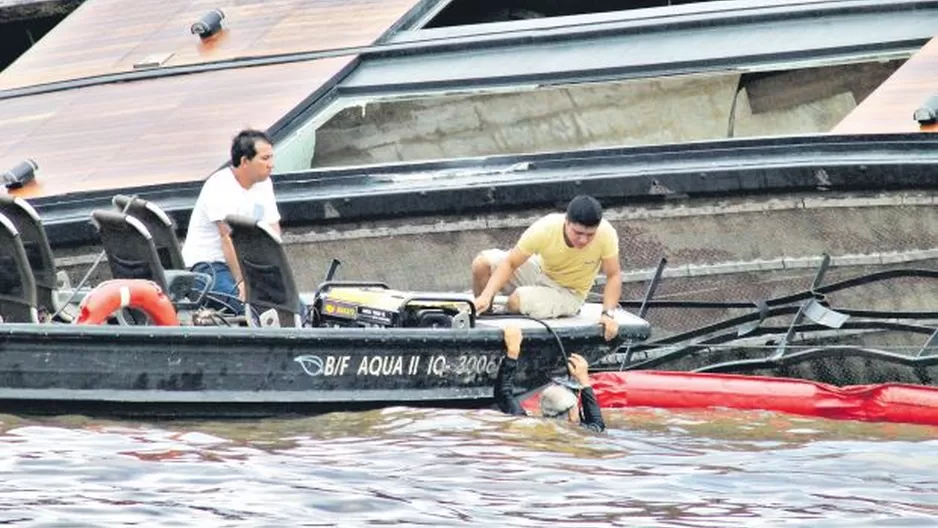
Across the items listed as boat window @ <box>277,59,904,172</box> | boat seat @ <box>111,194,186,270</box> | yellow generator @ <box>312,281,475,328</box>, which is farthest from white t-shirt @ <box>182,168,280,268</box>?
boat window @ <box>277,59,904,172</box>

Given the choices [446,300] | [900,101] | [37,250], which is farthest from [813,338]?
[37,250]

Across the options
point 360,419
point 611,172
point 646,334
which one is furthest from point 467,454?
point 611,172

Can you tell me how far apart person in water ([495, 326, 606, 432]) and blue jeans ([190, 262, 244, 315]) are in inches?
63.9

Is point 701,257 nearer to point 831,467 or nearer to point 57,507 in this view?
point 831,467

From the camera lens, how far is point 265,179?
1448 centimetres

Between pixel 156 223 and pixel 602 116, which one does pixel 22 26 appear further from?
pixel 156 223

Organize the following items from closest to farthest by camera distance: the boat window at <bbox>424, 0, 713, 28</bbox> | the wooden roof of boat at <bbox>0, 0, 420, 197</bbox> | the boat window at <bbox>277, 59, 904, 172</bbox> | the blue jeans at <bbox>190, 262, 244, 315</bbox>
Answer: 1. the blue jeans at <bbox>190, 262, 244, 315</bbox>
2. the wooden roof of boat at <bbox>0, 0, 420, 197</bbox>
3. the boat window at <bbox>277, 59, 904, 172</bbox>
4. the boat window at <bbox>424, 0, 713, 28</bbox>

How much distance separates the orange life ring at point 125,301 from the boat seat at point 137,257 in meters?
0.28

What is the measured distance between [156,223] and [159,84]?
4546 millimetres

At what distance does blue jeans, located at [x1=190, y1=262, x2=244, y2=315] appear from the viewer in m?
14.4

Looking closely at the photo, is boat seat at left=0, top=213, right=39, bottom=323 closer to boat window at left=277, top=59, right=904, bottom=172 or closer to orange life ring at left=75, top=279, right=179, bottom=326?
orange life ring at left=75, top=279, right=179, bottom=326

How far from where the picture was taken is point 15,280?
1345cm

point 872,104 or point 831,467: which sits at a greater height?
point 872,104

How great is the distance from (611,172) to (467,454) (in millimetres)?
3971
